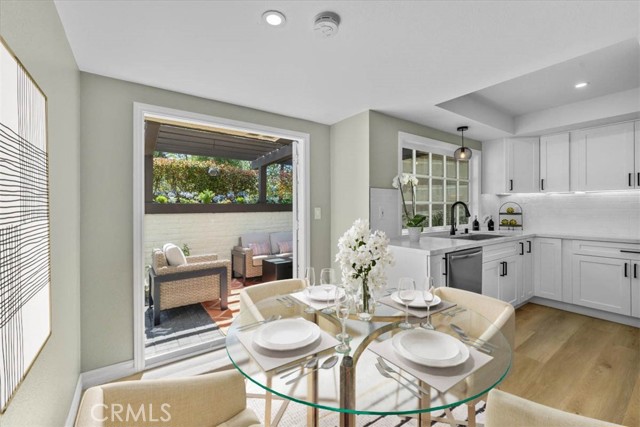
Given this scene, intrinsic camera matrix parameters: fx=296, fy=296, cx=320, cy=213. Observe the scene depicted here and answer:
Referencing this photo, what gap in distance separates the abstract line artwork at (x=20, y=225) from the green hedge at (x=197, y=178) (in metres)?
5.20

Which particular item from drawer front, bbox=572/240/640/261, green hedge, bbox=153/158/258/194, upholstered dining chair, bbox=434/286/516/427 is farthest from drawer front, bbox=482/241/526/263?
green hedge, bbox=153/158/258/194

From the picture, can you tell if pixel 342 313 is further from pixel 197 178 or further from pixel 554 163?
pixel 197 178

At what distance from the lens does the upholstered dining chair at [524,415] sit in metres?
0.75

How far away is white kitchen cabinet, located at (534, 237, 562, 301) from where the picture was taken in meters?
3.57

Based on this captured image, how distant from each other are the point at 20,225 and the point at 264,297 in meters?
1.30

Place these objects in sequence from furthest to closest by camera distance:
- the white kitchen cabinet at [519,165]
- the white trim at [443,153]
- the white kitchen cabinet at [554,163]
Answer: the white kitchen cabinet at [519,165] → the white kitchen cabinet at [554,163] → the white trim at [443,153]

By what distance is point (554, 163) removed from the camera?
12.2ft

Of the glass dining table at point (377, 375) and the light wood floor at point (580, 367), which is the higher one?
the glass dining table at point (377, 375)

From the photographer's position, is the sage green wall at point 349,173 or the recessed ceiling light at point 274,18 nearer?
the recessed ceiling light at point 274,18

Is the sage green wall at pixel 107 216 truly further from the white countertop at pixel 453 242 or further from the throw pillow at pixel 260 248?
the throw pillow at pixel 260 248

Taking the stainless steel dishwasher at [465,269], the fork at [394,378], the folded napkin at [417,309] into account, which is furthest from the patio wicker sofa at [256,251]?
the fork at [394,378]

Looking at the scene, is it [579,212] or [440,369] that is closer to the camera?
[440,369]

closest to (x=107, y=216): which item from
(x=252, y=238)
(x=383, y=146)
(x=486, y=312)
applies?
(x=383, y=146)

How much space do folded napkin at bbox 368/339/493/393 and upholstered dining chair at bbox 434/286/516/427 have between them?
23 centimetres
